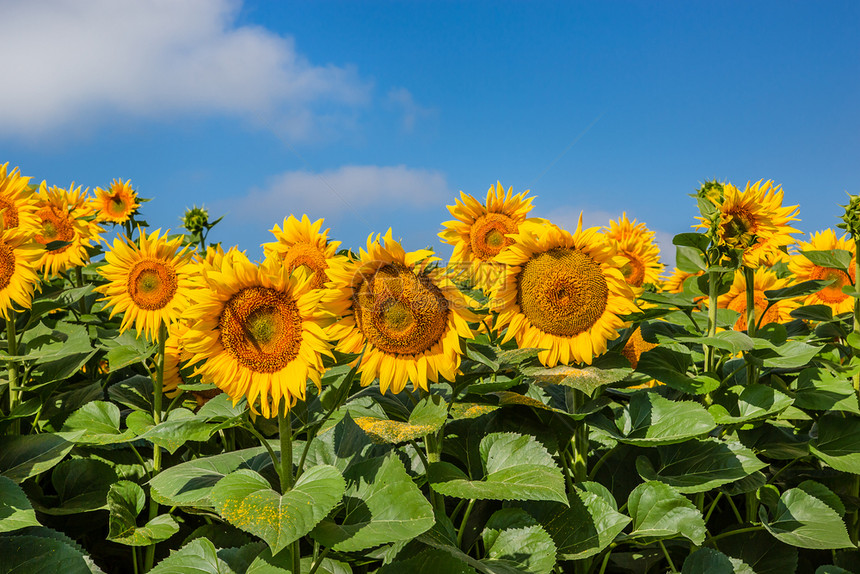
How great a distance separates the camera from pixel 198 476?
216 centimetres

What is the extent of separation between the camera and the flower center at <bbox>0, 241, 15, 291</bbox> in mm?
2952

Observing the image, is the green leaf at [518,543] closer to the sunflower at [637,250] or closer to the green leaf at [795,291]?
the green leaf at [795,291]

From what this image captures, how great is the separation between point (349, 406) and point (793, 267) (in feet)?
9.38

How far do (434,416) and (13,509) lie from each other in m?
1.42

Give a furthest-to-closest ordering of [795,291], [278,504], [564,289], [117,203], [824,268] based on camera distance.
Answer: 1. [117,203]
2. [824,268]
3. [795,291]
4. [564,289]
5. [278,504]

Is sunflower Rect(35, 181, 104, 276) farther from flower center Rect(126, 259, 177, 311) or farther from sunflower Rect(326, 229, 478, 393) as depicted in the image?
sunflower Rect(326, 229, 478, 393)

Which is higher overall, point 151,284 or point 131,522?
point 151,284

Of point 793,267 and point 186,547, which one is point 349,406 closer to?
point 186,547

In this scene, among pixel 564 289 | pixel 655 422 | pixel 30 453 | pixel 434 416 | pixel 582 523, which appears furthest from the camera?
pixel 30 453

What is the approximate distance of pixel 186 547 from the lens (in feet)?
6.77

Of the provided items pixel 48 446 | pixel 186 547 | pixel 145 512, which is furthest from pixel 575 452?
pixel 48 446

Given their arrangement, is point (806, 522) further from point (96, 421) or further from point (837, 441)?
point (96, 421)

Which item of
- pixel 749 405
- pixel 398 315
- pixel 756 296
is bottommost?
pixel 749 405

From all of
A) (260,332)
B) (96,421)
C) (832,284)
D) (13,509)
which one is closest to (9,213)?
(96,421)
